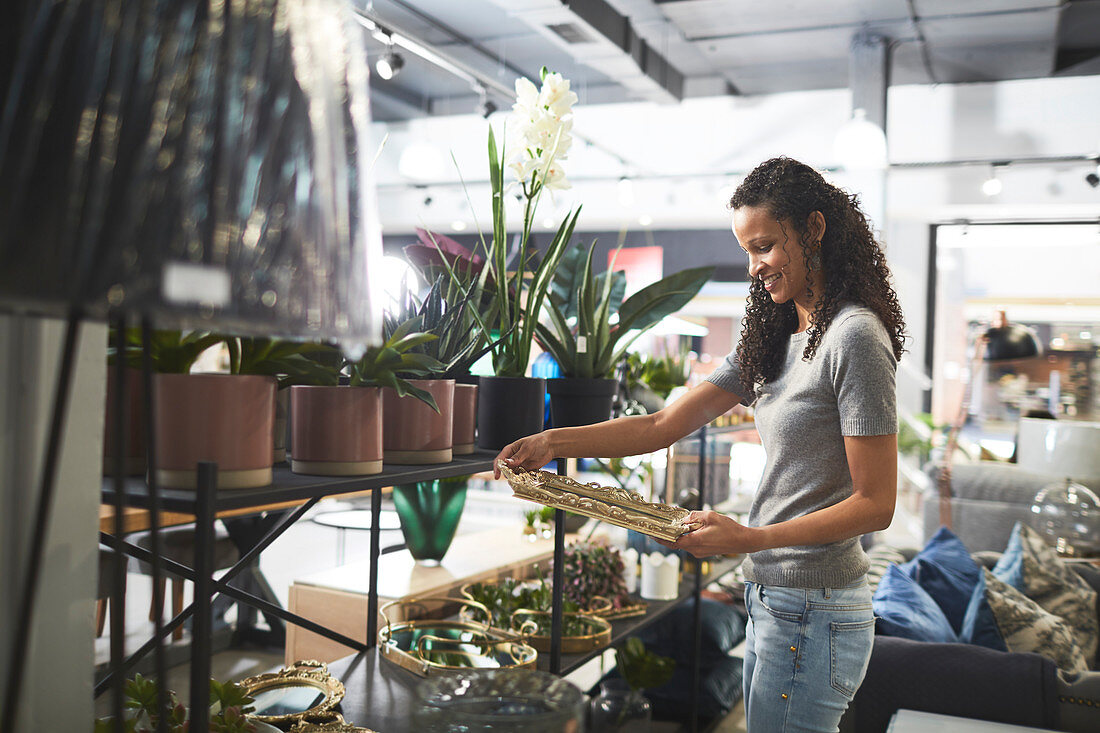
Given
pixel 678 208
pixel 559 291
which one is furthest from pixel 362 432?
pixel 678 208

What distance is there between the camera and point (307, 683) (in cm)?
141

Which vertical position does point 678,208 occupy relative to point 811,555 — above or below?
above

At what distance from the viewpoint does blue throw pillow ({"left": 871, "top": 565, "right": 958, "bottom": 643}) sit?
228 centimetres

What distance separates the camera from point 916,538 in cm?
726

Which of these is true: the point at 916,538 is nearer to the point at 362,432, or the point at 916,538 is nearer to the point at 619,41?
the point at 619,41

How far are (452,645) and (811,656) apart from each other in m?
0.69

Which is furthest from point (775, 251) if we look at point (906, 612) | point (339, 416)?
point (906, 612)

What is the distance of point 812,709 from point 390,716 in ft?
2.23

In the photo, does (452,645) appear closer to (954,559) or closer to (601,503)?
(601,503)

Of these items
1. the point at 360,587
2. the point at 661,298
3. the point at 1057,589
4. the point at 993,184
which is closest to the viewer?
the point at 661,298

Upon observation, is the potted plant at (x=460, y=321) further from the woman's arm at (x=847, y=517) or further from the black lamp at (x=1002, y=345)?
the black lamp at (x=1002, y=345)

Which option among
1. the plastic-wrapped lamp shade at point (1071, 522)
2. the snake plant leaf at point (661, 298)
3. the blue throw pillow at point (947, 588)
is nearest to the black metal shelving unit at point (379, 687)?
the snake plant leaf at point (661, 298)

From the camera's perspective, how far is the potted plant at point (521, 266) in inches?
57.0

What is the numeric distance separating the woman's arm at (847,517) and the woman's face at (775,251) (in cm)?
29
